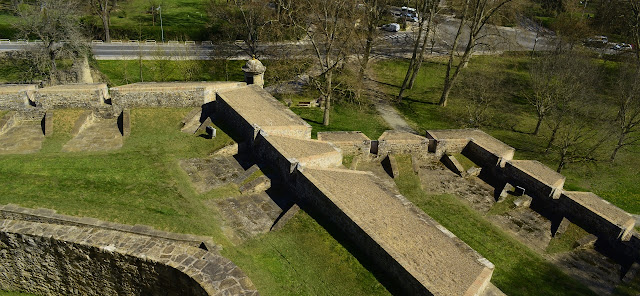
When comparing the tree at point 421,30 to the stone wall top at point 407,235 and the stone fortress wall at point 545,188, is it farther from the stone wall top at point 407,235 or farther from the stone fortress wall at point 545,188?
the stone wall top at point 407,235

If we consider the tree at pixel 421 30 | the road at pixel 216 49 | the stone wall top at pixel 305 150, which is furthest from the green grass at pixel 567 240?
the road at pixel 216 49

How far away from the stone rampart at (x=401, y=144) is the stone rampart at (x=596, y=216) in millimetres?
6593

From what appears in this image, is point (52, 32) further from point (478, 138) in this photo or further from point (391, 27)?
point (391, 27)

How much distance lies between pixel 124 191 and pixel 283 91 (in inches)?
768

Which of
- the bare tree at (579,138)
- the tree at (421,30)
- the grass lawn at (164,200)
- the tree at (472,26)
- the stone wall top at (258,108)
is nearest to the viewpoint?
the grass lawn at (164,200)

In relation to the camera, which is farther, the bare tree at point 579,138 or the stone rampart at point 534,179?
the bare tree at point 579,138

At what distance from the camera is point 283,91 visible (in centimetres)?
3400

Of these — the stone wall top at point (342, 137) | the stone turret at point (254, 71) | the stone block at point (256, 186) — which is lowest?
the stone block at point (256, 186)

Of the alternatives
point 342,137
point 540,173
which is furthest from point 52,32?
point 540,173

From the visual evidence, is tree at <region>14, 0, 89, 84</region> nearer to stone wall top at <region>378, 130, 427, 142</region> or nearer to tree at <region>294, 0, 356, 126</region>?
tree at <region>294, 0, 356, 126</region>

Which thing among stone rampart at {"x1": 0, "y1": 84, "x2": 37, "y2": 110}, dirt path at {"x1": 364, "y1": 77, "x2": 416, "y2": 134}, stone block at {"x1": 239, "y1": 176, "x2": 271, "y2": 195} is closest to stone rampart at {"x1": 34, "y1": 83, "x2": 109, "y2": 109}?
stone rampart at {"x1": 0, "y1": 84, "x2": 37, "y2": 110}

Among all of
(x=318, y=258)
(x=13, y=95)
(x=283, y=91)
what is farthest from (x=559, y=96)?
(x=13, y=95)

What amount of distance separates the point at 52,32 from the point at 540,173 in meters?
32.3

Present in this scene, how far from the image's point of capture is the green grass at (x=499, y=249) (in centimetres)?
1445
